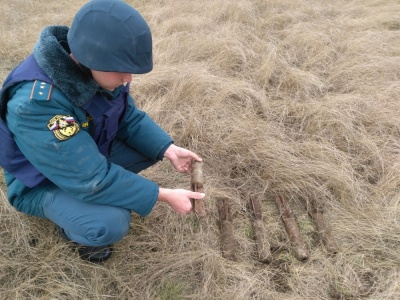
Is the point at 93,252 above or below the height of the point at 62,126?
below

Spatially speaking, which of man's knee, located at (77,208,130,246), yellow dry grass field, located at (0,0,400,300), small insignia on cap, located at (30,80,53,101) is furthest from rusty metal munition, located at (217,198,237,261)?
small insignia on cap, located at (30,80,53,101)

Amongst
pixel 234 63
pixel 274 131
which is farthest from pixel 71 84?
pixel 234 63

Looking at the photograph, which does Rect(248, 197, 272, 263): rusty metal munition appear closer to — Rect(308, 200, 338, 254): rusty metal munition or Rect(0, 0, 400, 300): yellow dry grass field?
Rect(0, 0, 400, 300): yellow dry grass field

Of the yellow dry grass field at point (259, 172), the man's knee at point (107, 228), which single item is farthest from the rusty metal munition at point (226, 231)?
the man's knee at point (107, 228)

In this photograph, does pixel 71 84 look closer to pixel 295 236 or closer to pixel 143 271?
pixel 143 271

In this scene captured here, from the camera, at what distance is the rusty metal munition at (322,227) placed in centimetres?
208

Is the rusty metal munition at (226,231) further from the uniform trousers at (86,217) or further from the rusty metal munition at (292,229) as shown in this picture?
the uniform trousers at (86,217)

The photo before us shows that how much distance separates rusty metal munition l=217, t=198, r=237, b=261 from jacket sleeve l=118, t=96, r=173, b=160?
55cm

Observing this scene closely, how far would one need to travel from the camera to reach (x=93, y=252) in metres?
1.87

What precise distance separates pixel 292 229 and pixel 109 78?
1395mm

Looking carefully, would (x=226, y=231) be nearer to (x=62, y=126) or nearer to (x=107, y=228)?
(x=107, y=228)

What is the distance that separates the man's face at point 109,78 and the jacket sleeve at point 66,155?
151mm

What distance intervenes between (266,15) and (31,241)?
432 centimetres

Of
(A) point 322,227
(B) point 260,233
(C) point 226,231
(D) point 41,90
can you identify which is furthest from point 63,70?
(A) point 322,227
